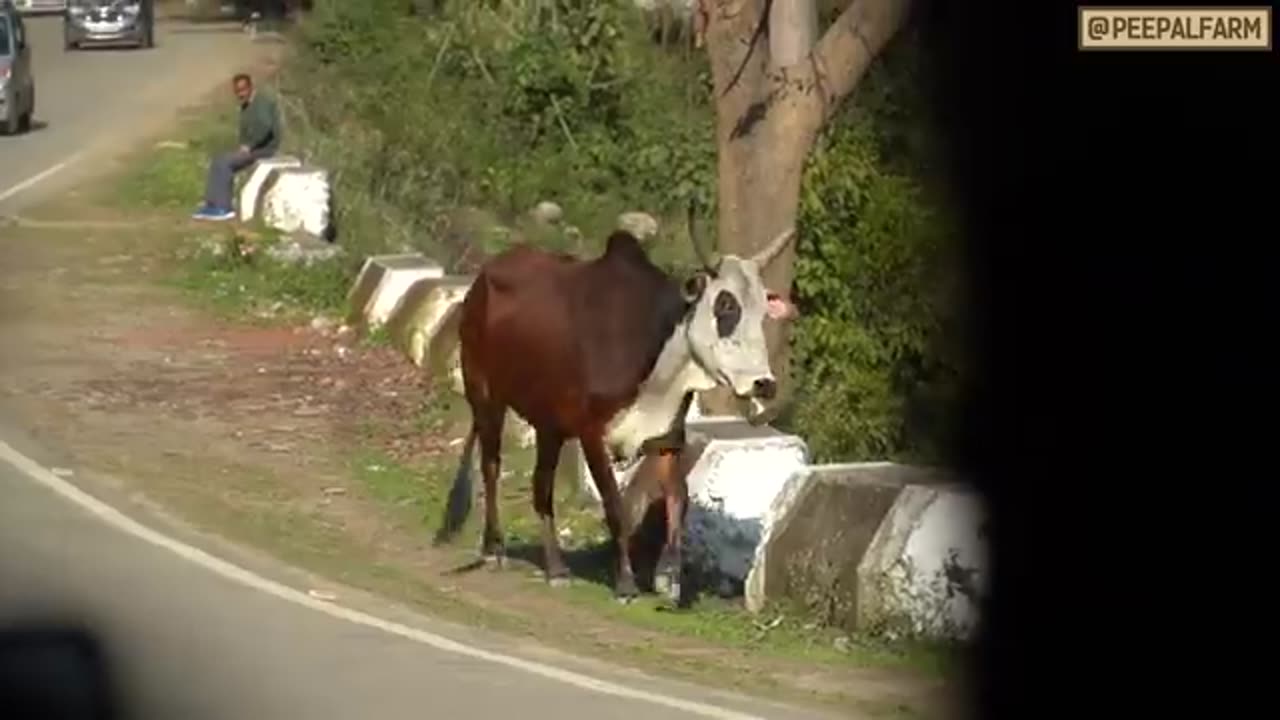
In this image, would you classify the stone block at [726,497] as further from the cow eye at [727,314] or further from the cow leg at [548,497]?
the cow eye at [727,314]

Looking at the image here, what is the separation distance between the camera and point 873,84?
18.5 m

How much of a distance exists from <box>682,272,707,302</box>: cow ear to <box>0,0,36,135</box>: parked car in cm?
3018

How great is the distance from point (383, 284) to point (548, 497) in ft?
27.7

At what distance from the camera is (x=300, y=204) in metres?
26.9

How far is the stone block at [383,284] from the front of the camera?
69.4 feet

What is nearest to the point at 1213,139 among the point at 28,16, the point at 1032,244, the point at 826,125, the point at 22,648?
the point at 1032,244

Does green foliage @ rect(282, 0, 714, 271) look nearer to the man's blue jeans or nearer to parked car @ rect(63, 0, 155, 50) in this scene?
the man's blue jeans

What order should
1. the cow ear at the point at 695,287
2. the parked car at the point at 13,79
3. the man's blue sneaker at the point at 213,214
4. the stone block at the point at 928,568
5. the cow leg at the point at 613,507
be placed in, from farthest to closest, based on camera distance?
the parked car at the point at 13,79, the man's blue sneaker at the point at 213,214, the cow leg at the point at 613,507, the cow ear at the point at 695,287, the stone block at the point at 928,568

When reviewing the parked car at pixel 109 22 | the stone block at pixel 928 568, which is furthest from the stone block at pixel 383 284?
the parked car at pixel 109 22

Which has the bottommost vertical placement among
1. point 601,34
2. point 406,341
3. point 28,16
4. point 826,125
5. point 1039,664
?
point 1039,664

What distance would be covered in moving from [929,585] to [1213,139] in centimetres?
461

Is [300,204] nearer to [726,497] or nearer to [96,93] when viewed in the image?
[726,497]

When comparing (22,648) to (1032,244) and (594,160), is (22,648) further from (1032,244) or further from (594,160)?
(594,160)

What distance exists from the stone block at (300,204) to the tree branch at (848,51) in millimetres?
11234
